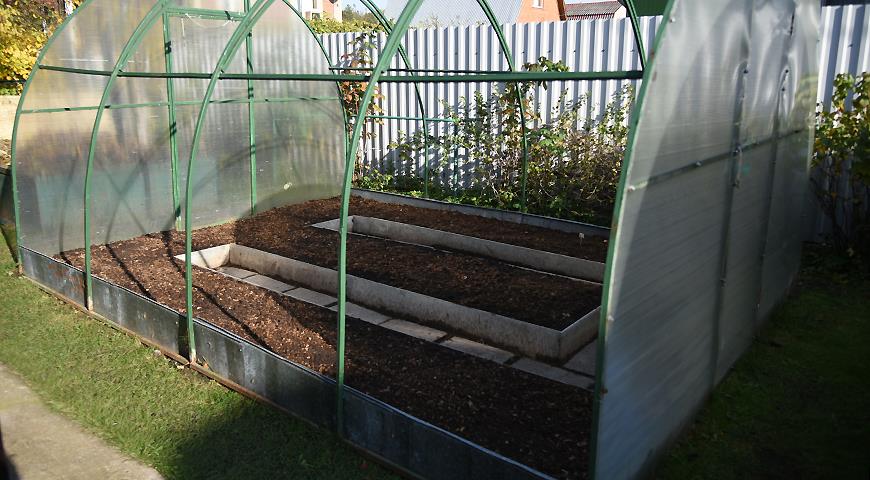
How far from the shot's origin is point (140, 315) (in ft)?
17.6

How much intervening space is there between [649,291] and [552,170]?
5.84 m

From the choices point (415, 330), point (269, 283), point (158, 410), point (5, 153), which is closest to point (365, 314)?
point (415, 330)

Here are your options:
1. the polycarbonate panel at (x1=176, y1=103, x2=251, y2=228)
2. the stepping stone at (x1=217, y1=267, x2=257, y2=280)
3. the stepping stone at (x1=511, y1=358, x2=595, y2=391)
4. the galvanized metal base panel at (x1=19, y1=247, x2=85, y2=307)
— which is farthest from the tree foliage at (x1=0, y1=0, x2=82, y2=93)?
the stepping stone at (x1=511, y1=358, x2=595, y2=391)

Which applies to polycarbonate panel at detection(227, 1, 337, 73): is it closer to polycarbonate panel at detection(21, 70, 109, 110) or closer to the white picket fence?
polycarbonate panel at detection(21, 70, 109, 110)

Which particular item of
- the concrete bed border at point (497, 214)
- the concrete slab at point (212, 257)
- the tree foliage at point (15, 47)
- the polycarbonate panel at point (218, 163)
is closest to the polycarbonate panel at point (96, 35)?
the polycarbonate panel at point (218, 163)

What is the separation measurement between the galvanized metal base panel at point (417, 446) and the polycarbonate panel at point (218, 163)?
5269mm

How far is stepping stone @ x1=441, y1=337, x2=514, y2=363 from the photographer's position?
16.1ft

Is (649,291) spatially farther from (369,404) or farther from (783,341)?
(783,341)

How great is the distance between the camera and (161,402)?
445cm

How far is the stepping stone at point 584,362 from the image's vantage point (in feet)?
15.4

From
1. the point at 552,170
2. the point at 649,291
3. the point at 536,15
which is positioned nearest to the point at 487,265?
the point at 552,170

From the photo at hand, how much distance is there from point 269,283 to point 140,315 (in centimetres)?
143

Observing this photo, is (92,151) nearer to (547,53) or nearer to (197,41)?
(197,41)

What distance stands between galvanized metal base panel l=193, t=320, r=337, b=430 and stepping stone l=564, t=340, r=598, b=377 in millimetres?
1764
